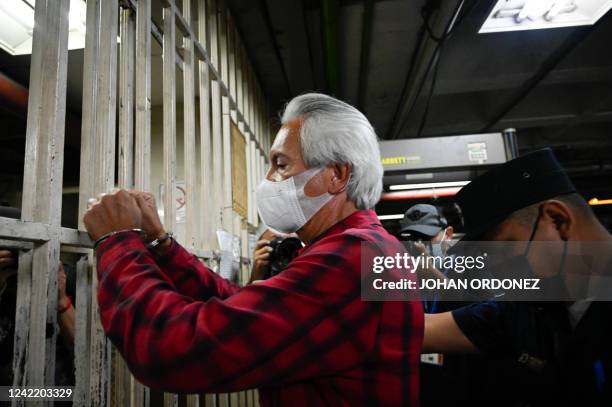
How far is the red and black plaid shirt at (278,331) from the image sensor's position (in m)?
0.63

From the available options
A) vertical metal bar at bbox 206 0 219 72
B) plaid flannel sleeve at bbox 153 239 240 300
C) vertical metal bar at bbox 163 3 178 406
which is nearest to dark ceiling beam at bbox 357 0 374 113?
vertical metal bar at bbox 206 0 219 72

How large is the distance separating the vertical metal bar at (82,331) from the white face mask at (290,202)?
49 cm

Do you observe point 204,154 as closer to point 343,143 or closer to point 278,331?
A: point 343,143

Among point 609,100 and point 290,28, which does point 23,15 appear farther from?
point 609,100

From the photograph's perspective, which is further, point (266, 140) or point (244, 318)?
point (266, 140)

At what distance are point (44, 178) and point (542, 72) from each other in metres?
4.35

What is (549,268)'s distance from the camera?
1.02 metres

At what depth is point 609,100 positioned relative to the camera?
14.6 feet

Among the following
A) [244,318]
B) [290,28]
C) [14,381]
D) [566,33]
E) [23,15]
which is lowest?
[14,381]

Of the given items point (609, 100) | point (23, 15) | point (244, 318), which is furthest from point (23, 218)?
point (609, 100)

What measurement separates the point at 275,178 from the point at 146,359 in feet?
1.92

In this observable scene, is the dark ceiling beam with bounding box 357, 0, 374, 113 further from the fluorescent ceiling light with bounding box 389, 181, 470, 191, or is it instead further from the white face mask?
the white face mask

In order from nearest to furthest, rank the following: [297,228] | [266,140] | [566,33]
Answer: [297,228], [566,33], [266,140]

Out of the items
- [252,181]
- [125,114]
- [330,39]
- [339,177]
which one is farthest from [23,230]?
[330,39]
